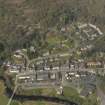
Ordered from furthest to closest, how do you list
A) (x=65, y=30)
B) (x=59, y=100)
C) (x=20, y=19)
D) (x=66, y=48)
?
1. (x=20, y=19)
2. (x=65, y=30)
3. (x=66, y=48)
4. (x=59, y=100)

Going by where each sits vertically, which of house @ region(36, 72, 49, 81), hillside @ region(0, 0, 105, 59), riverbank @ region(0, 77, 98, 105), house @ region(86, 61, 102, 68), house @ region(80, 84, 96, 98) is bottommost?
riverbank @ region(0, 77, 98, 105)

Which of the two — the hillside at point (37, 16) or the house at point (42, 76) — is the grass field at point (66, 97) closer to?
the house at point (42, 76)

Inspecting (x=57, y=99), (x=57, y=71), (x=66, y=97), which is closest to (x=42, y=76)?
(x=57, y=71)

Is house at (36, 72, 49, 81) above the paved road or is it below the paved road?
above

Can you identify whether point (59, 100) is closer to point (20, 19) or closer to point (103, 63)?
point (103, 63)

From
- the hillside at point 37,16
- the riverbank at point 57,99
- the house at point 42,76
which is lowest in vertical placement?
the riverbank at point 57,99

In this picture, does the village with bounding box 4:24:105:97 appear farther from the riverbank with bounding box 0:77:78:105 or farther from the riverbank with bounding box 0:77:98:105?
the riverbank with bounding box 0:77:78:105

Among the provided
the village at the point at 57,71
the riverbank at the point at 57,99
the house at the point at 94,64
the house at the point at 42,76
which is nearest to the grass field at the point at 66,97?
the riverbank at the point at 57,99

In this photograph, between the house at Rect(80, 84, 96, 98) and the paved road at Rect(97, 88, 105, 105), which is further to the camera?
the house at Rect(80, 84, 96, 98)

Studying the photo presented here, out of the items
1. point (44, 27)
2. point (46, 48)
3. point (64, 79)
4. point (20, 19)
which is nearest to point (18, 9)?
point (20, 19)

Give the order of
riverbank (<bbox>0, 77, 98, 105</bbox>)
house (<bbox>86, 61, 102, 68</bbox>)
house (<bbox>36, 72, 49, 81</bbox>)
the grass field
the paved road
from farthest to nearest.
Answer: house (<bbox>86, 61, 102, 68</bbox>) < house (<bbox>36, 72, 49, 81</bbox>) < the grass field < riverbank (<bbox>0, 77, 98, 105</bbox>) < the paved road

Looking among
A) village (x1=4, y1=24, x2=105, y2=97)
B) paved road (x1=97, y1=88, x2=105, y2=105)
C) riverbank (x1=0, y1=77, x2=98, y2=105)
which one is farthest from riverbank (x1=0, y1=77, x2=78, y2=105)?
paved road (x1=97, y1=88, x2=105, y2=105)
